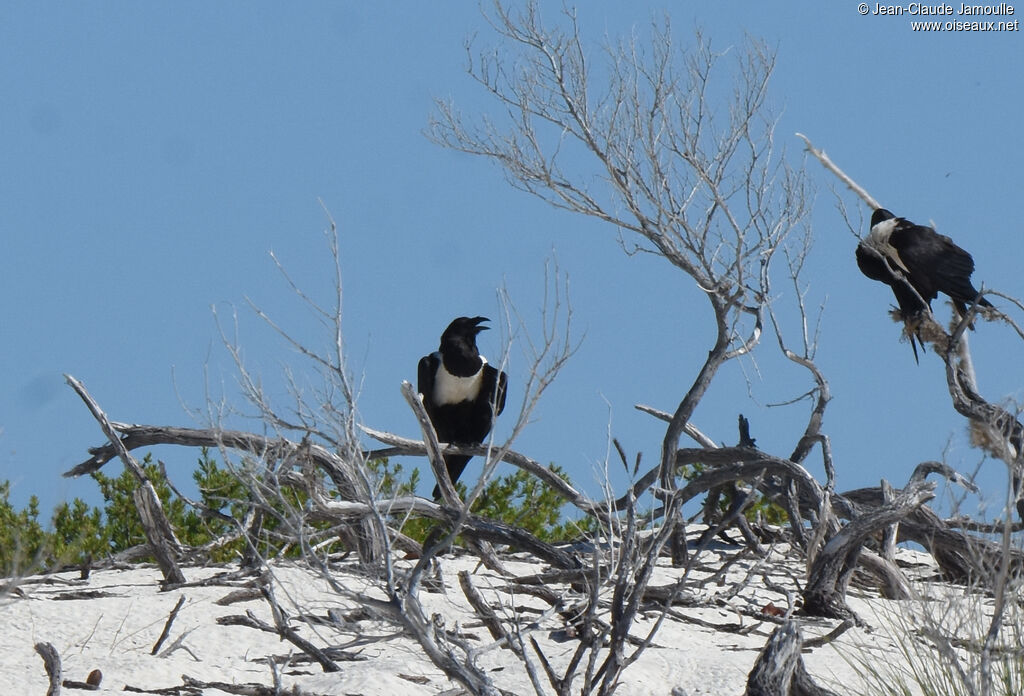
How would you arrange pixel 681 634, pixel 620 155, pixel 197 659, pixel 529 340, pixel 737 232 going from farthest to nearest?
pixel 620 155 → pixel 737 232 → pixel 681 634 → pixel 197 659 → pixel 529 340

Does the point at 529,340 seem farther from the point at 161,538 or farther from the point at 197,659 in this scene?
the point at 161,538

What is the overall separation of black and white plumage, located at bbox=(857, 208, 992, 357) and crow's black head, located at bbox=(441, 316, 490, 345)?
308cm

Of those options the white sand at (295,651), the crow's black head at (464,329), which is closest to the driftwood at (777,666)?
the white sand at (295,651)

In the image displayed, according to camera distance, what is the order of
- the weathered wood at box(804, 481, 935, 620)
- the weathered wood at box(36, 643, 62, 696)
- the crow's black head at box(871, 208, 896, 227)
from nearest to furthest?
the weathered wood at box(36, 643, 62, 696) < the weathered wood at box(804, 481, 935, 620) < the crow's black head at box(871, 208, 896, 227)

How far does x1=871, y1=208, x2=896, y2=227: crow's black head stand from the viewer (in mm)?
9188

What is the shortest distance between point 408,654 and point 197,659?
929mm

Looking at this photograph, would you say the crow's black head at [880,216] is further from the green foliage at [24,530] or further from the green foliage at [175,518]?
the green foliage at [24,530]

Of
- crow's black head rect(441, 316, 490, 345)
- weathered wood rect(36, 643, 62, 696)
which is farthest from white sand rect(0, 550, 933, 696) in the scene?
crow's black head rect(441, 316, 490, 345)

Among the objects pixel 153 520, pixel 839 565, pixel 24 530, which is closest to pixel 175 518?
pixel 24 530

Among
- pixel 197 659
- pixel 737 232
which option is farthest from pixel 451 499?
pixel 737 232

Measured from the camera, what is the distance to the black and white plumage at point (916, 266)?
8133mm

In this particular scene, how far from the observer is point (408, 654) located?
5.20 metres

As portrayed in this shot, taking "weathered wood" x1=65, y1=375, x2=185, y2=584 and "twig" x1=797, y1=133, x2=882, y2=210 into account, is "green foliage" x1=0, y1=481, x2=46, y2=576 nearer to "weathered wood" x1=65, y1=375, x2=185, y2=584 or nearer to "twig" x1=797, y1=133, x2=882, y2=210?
"weathered wood" x1=65, y1=375, x2=185, y2=584

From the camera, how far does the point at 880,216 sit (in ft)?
30.7
